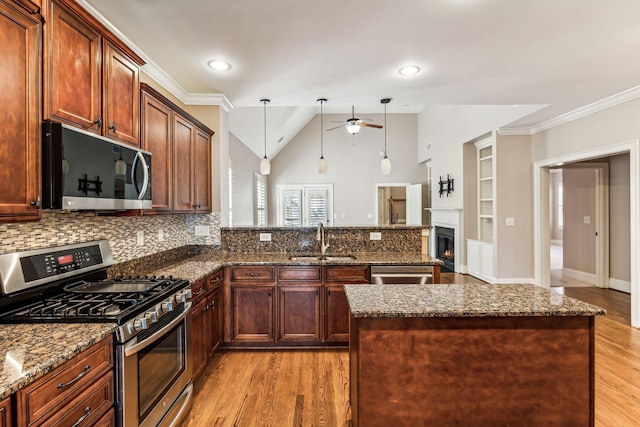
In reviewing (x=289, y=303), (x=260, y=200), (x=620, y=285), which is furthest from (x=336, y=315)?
(x=260, y=200)

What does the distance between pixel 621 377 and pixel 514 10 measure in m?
2.87

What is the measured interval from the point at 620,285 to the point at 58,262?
23.5 feet

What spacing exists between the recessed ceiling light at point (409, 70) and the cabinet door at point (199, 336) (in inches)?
102

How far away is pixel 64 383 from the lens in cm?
118

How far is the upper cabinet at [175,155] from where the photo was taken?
2.41 m

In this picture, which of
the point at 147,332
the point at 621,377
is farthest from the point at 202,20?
the point at 621,377

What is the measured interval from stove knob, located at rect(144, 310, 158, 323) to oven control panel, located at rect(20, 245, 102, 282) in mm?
619

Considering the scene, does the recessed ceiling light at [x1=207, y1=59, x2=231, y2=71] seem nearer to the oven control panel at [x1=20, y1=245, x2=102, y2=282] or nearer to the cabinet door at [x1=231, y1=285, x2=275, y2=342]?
the oven control panel at [x1=20, y1=245, x2=102, y2=282]

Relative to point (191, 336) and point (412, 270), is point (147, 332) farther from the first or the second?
point (412, 270)

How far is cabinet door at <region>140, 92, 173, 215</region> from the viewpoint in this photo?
92.2 inches

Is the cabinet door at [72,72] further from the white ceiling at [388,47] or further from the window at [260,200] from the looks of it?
the window at [260,200]

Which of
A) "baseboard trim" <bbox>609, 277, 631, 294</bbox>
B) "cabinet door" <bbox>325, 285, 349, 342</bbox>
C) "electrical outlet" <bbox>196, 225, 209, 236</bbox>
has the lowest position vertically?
"baseboard trim" <bbox>609, 277, 631, 294</bbox>

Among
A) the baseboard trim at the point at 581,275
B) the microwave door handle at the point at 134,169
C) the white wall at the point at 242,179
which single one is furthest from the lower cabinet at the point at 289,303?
the baseboard trim at the point at 581,275

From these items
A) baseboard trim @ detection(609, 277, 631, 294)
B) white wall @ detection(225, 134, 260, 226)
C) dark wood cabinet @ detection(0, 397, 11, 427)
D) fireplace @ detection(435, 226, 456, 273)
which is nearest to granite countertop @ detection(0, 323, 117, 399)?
dark wood cabinet @ detection(0, 397, 11, 427)
